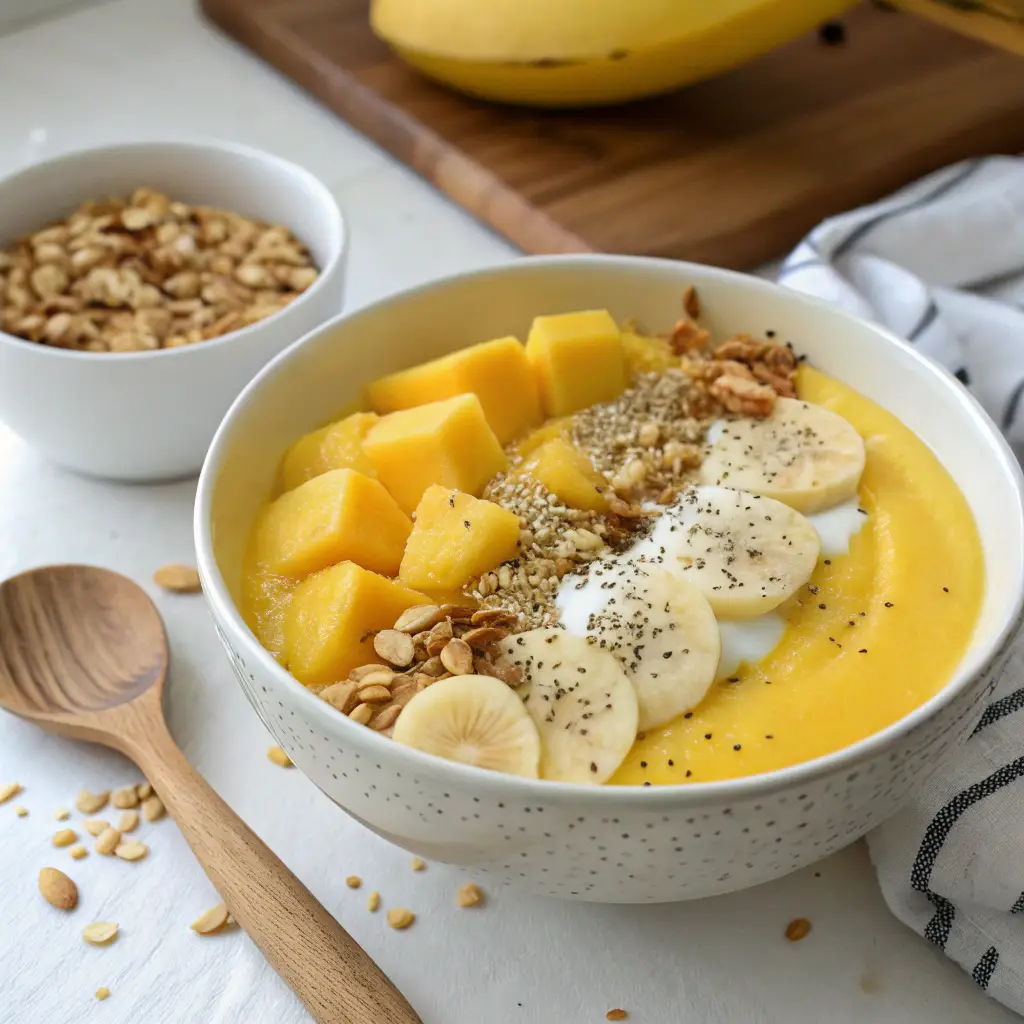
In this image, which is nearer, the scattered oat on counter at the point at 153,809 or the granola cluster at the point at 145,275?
the scattered oat on counter at the point at 153,809

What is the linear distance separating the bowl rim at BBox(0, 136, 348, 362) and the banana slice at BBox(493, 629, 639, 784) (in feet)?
1.60

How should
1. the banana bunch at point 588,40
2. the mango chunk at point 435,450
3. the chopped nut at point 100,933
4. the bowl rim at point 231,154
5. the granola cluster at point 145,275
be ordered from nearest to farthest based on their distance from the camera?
the chopped nut at point 100,933, the mango chunk at point 435,450, the bowl rim at point 231,154, the granola cluster at point 145,275, the banana bunch at point 588,40

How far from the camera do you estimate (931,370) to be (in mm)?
1044

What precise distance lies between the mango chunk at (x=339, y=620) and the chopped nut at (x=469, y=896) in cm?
20

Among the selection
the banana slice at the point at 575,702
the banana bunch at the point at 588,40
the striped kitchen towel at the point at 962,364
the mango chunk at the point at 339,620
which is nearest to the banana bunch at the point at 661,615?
the banana slice at the point at 575,702

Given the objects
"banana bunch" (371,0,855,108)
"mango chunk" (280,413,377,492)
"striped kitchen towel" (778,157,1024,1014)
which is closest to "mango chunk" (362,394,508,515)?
"mango chunk" (280,413,377,492)

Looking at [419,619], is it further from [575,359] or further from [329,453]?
[575,359]

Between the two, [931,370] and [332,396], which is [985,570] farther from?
[332,396]

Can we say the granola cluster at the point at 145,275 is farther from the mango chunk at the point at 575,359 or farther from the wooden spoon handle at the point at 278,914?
the wooden spoon handle at the point at 278,914

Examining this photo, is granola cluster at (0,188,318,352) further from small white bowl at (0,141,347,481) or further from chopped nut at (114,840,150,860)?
chopped nut at (114,840,150,860)

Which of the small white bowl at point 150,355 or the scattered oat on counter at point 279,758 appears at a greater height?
the small white bowl at point 150,355

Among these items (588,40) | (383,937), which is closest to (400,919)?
(383,937)

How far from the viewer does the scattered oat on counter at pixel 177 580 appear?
3.84 ft

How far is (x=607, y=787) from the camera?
0.70m
